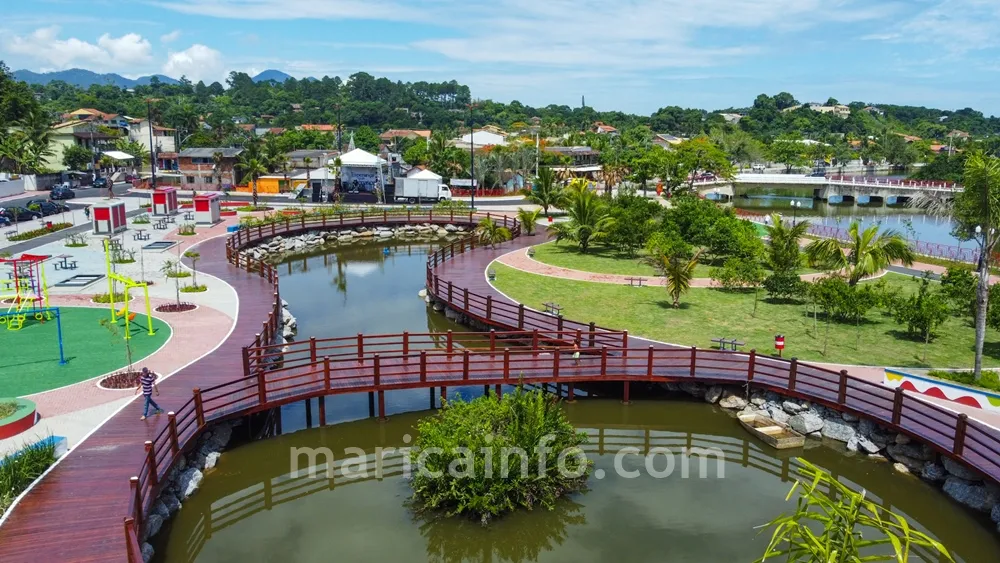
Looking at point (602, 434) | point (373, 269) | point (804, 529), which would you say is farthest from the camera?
point (373, 269)

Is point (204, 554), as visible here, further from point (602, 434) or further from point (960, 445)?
point (960, 445)

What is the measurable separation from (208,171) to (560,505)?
66920mm

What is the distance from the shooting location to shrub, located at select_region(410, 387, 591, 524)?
13352 mm

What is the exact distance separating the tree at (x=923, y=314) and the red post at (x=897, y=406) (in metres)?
6.34

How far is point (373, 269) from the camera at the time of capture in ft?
126

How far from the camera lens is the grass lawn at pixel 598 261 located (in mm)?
33438

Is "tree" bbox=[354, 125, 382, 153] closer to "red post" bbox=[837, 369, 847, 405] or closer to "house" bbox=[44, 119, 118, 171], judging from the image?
"house" bbox=[44, 119, 118, 171]

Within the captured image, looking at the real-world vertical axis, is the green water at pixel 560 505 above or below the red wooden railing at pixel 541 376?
below

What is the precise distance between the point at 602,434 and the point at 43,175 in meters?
63.3

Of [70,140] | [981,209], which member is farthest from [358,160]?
[981,209]

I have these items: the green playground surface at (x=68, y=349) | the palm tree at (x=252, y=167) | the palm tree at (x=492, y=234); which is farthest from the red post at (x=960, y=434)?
the palm tree at (x=252, y=167)

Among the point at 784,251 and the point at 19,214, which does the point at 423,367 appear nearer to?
the point at 784,251

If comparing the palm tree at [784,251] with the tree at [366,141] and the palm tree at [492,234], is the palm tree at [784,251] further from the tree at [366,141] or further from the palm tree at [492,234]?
the tree at [366,141]

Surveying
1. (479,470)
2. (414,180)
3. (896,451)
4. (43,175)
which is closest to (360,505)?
(479,470)
